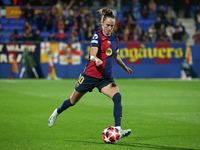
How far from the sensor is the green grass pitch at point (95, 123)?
6992 millimetres

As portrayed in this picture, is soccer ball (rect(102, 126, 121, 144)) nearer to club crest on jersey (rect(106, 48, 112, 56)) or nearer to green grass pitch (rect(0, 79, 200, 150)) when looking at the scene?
green grass pitch (rect(0, 79, 200, 150))

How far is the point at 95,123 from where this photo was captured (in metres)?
9.45

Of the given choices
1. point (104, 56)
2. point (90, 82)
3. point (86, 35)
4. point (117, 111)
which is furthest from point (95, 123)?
point (86, 35)

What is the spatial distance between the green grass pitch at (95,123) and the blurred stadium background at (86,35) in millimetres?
11124

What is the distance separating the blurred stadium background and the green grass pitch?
11.1 meters

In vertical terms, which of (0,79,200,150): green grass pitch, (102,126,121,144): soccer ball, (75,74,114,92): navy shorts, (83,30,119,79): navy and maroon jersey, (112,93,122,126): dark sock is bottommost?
(0,79,200,150): green grass pitch

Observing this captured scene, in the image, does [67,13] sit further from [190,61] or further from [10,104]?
[10,104]

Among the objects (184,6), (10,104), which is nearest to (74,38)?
(184,6)

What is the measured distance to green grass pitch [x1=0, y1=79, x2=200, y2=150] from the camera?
6992 millimetres

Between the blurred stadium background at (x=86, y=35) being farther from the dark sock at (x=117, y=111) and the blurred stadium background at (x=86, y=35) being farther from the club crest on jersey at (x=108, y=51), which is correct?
the dark sock at (x=117, y=111)

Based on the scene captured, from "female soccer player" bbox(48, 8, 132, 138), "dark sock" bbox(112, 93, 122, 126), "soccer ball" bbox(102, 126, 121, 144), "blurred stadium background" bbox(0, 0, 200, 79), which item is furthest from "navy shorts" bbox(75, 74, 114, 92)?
"blurred stadium background" bbox(0, 0, 200, 79)

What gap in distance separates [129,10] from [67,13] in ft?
14.5

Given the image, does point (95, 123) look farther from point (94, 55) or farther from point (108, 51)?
point (94, 55)

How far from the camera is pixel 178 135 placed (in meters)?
7.90
